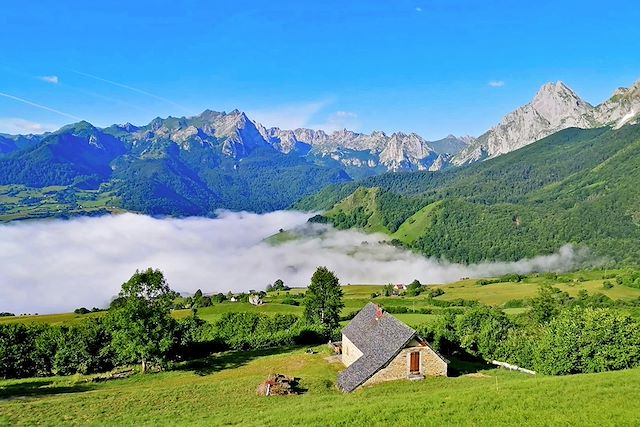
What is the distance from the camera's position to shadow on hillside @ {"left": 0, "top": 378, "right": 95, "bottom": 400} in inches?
2037

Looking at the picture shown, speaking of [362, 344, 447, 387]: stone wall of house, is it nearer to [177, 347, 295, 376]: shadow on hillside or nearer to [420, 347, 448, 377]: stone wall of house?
[420, 347, 448, 377]: stone wall of house

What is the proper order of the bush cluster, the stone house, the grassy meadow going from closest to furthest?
the grassy meadow
the stone house
the bush cluster

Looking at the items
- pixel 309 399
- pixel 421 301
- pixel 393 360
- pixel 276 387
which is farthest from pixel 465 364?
pixel 421 301

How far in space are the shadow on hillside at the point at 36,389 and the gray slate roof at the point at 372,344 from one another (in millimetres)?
30634

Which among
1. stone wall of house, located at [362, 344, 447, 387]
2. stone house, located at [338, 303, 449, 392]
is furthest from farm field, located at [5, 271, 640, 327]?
stone wall of house, located at [362, 344, 447, 387]

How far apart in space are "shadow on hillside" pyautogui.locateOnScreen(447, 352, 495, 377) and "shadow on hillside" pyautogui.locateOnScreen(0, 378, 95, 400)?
43.7 m

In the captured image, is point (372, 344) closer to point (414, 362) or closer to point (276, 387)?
point (414, 362)

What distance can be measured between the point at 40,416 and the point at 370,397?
95.6ft

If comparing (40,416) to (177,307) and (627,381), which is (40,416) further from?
(177,307)

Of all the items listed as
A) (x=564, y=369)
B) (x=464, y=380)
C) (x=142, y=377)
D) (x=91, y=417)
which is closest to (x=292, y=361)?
(x=142, y=377)

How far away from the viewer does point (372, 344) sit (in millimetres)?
56156

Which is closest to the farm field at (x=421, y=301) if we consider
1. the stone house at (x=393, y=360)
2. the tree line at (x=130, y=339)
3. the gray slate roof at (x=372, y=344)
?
the tree line at (x=130, y=339)

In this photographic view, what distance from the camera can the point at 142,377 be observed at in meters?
60.2

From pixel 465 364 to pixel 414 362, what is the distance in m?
16.8
